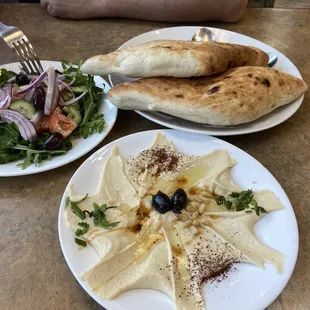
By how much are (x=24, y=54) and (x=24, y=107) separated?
1.29ft

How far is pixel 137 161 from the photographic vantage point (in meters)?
1.37

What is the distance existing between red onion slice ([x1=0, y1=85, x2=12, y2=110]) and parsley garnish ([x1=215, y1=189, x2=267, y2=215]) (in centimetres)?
88

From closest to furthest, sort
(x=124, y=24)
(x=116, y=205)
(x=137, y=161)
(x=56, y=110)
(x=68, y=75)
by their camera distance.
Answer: (x=116, y=205) → (x=137, y=161) → (x=56, y=110) → (x=68, y=75) → (x=124, y=24)

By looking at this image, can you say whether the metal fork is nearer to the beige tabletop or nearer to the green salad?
the green salad

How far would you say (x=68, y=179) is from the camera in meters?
1.41

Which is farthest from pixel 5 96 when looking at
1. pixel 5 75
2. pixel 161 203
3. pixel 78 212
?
pixel 161 203

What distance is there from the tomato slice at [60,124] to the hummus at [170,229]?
0.22 meters

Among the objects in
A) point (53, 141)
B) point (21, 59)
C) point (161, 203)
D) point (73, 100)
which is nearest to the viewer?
point (161, 203)

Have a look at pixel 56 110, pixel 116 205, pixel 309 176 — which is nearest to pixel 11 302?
pixel 116 205

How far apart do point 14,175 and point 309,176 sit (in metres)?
1.07


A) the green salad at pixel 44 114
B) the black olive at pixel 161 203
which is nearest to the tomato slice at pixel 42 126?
the green salad at pixel 44 114

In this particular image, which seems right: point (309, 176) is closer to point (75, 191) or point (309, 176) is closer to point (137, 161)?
point (137, 161)

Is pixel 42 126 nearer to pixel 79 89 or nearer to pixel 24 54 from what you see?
pixel 79 89

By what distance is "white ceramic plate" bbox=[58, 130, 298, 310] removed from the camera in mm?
975
